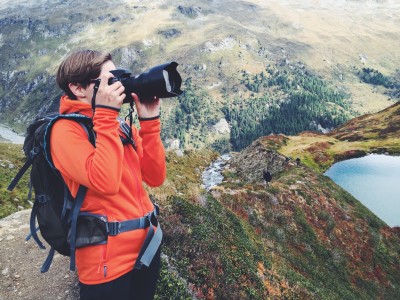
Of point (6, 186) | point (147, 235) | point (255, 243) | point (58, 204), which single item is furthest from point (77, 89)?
point (6, 186)

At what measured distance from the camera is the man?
12.2 ft

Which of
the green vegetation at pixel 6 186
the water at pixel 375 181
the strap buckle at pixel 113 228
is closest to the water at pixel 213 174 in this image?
the water at pixel 375 181

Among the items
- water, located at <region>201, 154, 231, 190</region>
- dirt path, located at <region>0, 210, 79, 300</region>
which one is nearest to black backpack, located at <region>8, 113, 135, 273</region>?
dirt path, located at <region>0, 210, 79, 300</region>

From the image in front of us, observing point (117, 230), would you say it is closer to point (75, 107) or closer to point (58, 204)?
point (58, 204)

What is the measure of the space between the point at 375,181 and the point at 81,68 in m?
57.3

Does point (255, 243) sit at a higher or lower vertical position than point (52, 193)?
lower

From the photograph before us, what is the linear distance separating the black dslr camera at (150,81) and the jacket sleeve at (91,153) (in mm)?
373

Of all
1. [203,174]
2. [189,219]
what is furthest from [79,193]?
[203,174]

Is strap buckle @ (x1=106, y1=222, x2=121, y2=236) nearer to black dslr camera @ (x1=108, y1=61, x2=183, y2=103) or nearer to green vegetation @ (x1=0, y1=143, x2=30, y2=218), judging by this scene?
black dslr camera @ (x1=108, y1=61, x2=183, y2=103)

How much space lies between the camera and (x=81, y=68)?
153 inches

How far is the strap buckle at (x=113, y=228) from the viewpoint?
4.01 meters

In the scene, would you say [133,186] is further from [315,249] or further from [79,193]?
[315,249]

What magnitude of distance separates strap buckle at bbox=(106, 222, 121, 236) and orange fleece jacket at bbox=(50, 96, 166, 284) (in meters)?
0.06

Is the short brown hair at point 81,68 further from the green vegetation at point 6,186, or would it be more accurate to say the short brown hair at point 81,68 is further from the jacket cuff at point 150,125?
the green vegetation at point 6,186
